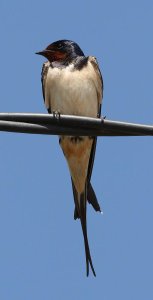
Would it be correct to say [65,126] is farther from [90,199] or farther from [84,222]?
[90,199]

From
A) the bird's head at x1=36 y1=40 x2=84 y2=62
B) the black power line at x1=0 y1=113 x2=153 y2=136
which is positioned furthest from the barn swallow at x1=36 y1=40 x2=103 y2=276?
the black power line at x1=0 y1=113 x2=153 y2=136

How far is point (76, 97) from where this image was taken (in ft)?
12.5

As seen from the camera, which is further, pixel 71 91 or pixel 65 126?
pixel 71 91

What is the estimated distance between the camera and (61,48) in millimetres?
4230

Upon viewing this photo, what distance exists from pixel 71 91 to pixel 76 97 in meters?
0.04

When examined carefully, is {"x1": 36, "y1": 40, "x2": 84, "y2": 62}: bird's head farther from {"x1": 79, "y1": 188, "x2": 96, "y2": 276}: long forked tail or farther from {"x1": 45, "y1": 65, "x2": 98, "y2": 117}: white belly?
{"x1": 79, "y1": 188, "x2": 96, "y2": 276}: long forked tail

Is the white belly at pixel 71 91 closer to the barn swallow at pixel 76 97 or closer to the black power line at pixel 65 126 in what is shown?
the barn swallow at pixel 76 97

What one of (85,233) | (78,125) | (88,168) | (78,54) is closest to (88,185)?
(88,168)

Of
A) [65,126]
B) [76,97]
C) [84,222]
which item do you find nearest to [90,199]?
[84,222]

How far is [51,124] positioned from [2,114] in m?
0.18

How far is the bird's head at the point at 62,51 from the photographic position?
412cm

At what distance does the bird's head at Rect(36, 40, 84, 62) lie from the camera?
412 centimetres

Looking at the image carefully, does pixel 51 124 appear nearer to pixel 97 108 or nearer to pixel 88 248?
pixel 88 248

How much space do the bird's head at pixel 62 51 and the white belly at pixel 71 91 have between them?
17cm
